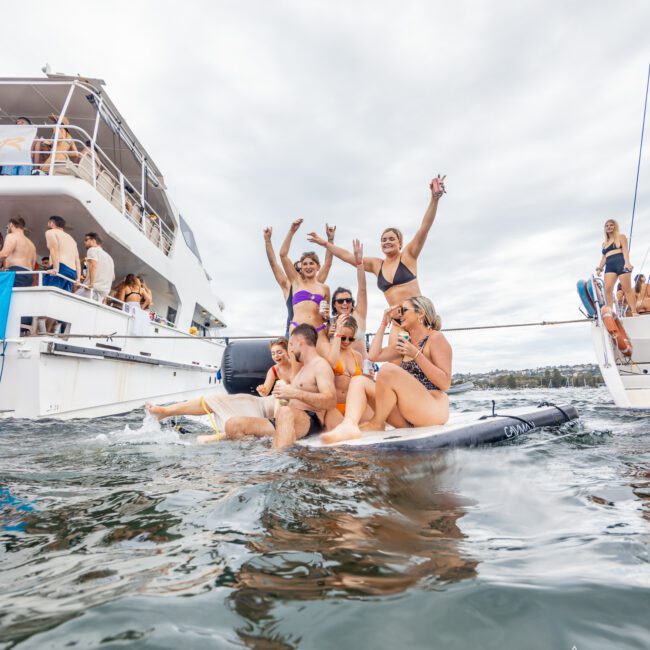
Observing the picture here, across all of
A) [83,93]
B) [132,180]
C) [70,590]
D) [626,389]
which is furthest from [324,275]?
[132,180]

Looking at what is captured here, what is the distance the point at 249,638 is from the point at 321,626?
145 millimetres

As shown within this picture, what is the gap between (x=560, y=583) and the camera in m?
1.06

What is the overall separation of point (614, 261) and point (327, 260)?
196 inches

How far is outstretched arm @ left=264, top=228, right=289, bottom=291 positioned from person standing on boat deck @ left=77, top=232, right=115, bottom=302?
3.02 meters

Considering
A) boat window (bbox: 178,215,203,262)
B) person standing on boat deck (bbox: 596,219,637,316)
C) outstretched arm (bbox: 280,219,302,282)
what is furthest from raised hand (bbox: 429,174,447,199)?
boat window (bbox: 178,215,203,262)

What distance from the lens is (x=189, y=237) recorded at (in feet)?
39.7

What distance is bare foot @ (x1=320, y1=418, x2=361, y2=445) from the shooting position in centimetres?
311

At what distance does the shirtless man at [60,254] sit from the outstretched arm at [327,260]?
11.5 feet

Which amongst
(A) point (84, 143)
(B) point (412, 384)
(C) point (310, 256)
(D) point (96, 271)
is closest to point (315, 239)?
(C) point (310, 256)

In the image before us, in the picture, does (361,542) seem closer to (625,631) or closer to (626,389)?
(625,631)

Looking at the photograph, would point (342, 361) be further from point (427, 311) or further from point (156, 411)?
point (156, 411)

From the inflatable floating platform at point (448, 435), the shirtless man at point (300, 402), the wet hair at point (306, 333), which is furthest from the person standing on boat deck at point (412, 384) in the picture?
the wet hair at point (306, 333)

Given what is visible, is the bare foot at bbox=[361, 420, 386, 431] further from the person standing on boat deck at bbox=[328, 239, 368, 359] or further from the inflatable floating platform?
the person standing on boat deck at bbox=[328, 239, 368, 359]

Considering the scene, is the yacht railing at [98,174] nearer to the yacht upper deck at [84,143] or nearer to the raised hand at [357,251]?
the yacht upper deck at [84,143]
